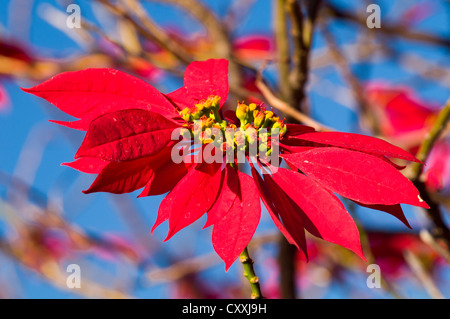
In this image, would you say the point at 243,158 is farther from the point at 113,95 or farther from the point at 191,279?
the point at 191,279

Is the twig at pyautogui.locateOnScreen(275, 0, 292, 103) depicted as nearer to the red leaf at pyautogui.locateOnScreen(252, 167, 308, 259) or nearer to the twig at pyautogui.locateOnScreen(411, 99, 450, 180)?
the twig at pyautogui.locateOnScreen(411, 99, 450, 180)

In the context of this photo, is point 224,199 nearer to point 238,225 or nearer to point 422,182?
point 238,225

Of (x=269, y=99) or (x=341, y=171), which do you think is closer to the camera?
(x=341, y=171)

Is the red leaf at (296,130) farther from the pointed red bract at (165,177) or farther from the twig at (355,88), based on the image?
the twig at (355,88)

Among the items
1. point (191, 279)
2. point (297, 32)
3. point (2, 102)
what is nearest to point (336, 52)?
point (297, 32)

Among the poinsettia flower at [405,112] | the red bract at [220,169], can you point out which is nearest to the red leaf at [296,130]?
the red bract at [220,169]
